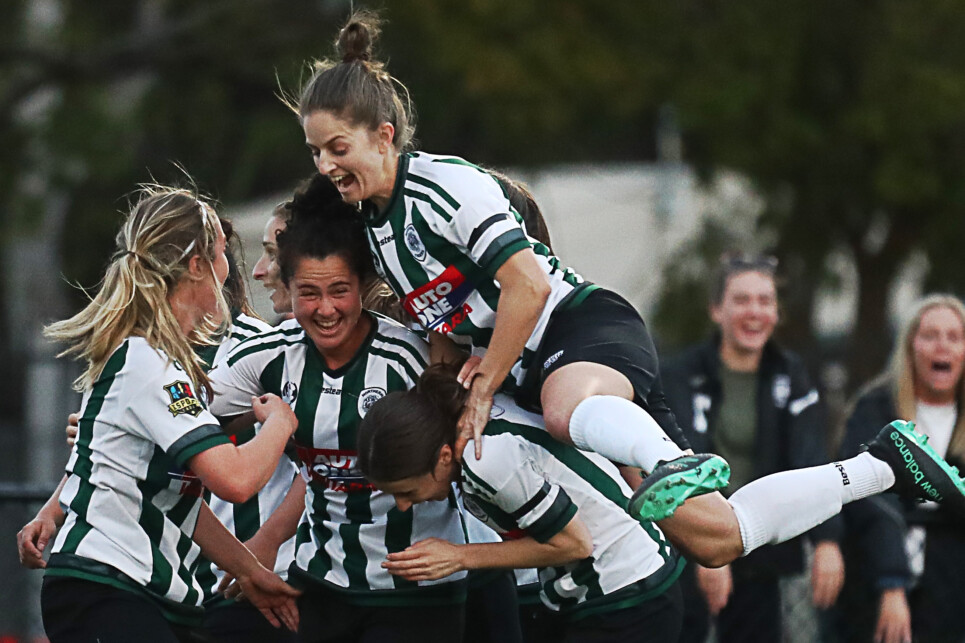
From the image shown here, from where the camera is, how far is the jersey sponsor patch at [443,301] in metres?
4.26

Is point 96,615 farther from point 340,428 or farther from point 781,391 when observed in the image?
point 781,391

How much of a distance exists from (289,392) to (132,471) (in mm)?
594

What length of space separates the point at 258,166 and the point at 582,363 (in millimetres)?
14675

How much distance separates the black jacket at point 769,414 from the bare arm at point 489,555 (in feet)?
5.54

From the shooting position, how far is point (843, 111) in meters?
13.6

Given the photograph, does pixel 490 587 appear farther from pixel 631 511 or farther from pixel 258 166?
pixel 258 166

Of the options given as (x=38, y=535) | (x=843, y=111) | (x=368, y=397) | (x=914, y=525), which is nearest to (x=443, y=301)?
(x=368, y=397)

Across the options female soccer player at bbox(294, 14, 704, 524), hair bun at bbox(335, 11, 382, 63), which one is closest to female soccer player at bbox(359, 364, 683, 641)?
female soccer player at bbox(294, 14, 704, 524)

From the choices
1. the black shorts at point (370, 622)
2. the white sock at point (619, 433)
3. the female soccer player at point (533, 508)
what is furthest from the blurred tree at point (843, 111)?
the white sock at point (619, 433)

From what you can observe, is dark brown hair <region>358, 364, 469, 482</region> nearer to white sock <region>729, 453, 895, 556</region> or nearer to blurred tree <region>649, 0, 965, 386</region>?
white sock <region>729, 453, 895, 556</region>

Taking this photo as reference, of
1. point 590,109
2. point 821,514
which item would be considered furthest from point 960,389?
point 590,109

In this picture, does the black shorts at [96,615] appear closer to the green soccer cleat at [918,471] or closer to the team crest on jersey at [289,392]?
the team crest on jersey at [289,392]

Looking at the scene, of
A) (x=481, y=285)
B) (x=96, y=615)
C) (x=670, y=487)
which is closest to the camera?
(x=670, y=487)

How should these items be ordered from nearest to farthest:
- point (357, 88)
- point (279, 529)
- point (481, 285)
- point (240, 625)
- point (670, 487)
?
point (670, 487)
point (357, 88)
point (481, 285)
point (279, 529)
point (240, 625)
